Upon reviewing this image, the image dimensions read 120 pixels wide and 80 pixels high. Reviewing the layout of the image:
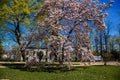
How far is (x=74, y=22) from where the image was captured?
81.0ft

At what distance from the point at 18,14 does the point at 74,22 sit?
16.2 metres

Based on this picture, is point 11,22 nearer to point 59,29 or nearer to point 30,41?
point 30,41

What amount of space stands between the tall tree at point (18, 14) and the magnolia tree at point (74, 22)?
13.8m

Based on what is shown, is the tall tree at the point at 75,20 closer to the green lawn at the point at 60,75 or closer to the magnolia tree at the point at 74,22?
the magnolia tree at the point at 74,22

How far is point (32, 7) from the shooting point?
40500 mm

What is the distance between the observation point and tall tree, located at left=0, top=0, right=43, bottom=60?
3841 cm

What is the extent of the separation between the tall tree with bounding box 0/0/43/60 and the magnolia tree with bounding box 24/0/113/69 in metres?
13.8

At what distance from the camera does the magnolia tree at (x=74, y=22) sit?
77.7 ft

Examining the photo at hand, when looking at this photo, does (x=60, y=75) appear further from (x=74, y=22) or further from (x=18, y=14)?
(x=18, y=14)

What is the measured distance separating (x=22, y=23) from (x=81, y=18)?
17153 millimetres

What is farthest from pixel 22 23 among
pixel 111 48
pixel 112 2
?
pixel 111 48

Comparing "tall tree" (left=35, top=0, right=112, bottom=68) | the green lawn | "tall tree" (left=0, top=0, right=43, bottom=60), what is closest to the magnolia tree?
"tall tree" (left=35, top=0, right=112, bottom=68)

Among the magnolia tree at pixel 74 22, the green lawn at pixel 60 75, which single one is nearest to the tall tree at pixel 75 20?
the magnolia tree at pixel 74 22

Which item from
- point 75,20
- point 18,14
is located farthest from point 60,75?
point 18,14
